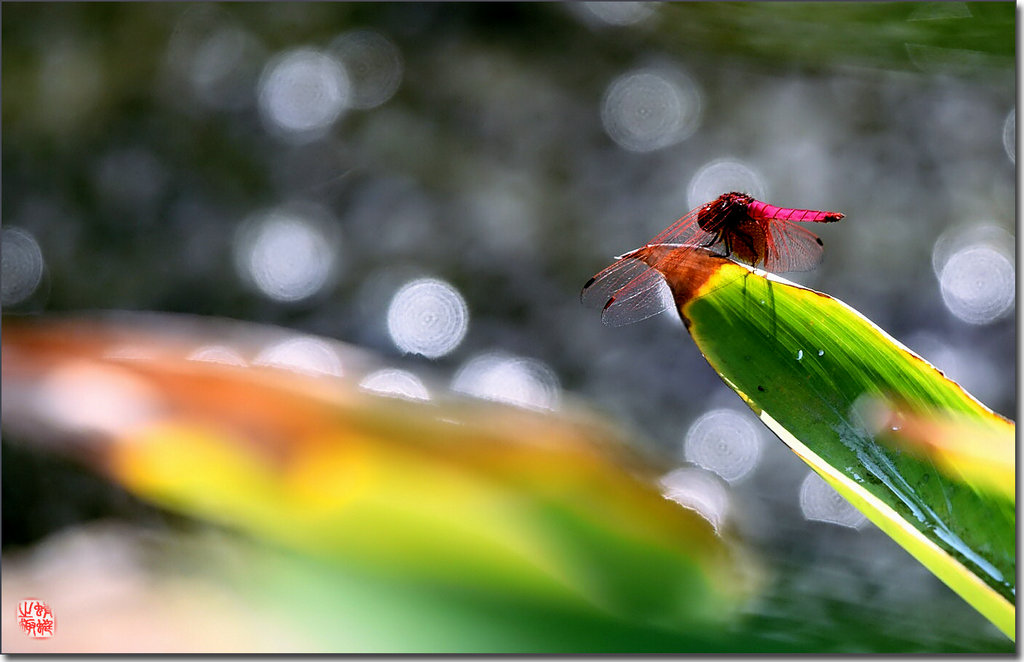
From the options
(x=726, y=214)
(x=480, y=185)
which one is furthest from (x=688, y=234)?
(x=480, y=185)

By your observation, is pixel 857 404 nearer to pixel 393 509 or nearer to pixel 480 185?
pixel 393 509

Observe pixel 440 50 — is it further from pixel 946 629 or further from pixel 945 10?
pixel 946 629

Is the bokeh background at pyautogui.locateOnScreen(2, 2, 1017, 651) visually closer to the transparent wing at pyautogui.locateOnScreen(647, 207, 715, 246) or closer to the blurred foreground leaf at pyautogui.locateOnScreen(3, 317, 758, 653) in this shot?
the transparent wing at pyautogui.locateOnScreen(647, 207, 715, 246)

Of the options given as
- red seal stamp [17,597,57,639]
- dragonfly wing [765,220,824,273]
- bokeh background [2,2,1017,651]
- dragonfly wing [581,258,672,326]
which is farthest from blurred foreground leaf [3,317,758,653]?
bokeh background [2,2,1017,651]

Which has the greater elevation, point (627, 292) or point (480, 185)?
point (480, 185)

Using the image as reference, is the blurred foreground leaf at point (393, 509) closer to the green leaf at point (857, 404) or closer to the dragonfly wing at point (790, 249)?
the green leaf at point (857, 404)

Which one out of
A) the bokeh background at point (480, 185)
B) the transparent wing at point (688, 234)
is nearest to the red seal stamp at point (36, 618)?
the bokeh background at point (480, 185)
